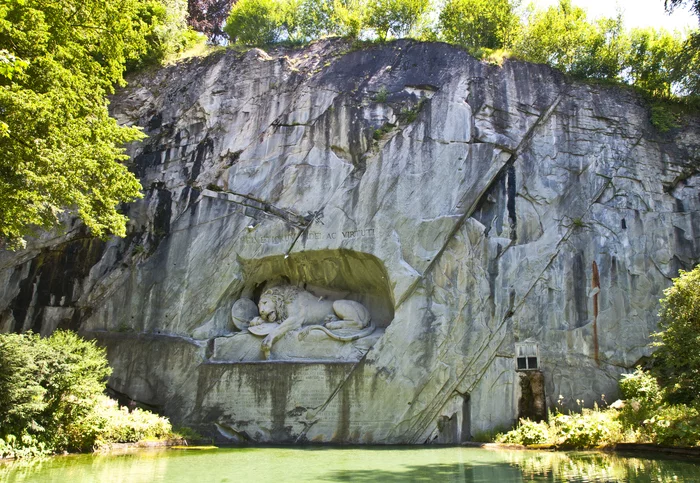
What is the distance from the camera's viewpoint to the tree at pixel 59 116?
9.90 metres

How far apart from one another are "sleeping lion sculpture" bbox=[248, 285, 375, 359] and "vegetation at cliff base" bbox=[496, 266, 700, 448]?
424 centimetres

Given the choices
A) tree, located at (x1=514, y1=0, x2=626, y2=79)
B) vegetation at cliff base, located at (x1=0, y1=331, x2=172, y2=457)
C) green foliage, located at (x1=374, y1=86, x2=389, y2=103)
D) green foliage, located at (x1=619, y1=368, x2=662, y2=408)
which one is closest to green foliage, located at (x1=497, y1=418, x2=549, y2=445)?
green foliage, located at (x1=619, y1=368, x2=662, y2=408)

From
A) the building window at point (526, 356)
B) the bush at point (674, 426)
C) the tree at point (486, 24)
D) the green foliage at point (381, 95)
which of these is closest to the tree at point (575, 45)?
the tree at point (486, 24)

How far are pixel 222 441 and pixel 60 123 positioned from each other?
7.45m

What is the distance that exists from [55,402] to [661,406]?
409 inches

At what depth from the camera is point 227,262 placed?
15.5 metres

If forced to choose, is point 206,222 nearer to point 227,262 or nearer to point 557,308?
point 227,262

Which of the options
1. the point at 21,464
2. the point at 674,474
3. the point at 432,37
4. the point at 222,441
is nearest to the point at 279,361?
the point at 222,441

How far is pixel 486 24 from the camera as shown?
1830cm

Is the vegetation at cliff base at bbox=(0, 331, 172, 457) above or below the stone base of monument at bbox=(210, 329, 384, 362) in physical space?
below

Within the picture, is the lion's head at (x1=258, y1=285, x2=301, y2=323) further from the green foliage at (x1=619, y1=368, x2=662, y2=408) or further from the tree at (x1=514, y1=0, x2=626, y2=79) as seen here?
the tree at (x1=514, y1=0, x2=626, y2=79)

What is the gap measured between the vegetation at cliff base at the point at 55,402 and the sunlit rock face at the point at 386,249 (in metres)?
2.49

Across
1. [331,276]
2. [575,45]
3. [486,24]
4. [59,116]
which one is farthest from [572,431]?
[486,24]

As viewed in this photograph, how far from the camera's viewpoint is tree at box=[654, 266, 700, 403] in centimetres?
934
